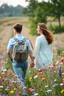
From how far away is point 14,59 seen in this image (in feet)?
21.2

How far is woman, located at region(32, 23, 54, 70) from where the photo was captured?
6.55 metres

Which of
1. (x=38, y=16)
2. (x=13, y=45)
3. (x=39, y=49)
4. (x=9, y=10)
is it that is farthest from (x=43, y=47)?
(x=9, y=10)

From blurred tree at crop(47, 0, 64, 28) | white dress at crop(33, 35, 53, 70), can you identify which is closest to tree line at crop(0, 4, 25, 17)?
blurred tree at crop(47, 0, 64, 28)

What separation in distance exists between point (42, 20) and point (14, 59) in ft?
150

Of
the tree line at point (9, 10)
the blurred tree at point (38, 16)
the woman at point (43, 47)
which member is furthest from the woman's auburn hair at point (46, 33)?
the tree line at point (9, 10)

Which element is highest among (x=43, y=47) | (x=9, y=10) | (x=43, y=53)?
(x=43, y=47)

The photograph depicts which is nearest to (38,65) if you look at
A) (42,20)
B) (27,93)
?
(27,93)

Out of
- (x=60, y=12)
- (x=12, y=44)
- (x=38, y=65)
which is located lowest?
(x=60, y=12)

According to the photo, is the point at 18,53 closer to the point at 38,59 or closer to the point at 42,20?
the point at 38,59

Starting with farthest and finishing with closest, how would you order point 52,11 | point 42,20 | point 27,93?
point 52,11 < point 42,20 < point 27,93

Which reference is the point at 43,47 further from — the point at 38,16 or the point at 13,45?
the point at 38,16

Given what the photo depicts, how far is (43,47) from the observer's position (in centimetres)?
665

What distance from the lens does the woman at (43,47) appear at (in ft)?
21.5

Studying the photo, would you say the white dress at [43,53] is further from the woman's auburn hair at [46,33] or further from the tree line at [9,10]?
the tree line at [9,10]
